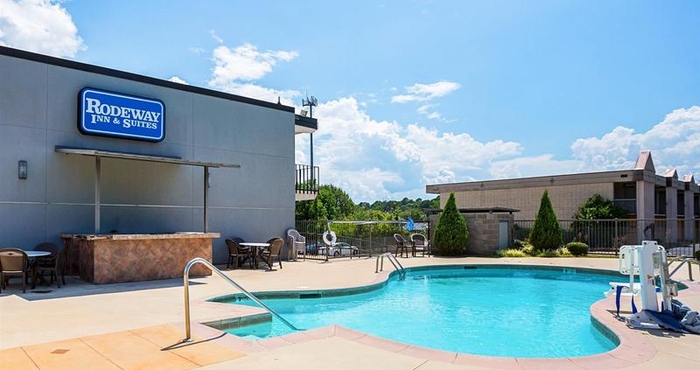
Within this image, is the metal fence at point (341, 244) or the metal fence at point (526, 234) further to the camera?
the metal fence at point (526, 234)

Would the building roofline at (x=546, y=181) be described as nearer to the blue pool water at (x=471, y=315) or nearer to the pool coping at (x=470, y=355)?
the blue pool water at (x=471, y=315)

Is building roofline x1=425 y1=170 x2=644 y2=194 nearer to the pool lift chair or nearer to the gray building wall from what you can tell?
the gray building wall

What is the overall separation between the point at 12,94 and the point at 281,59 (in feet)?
25.1

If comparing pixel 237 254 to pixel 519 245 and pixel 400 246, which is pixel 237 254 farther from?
pixel 519 245

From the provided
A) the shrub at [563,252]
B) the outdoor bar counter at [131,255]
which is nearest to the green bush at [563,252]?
the shrub at [563,252]

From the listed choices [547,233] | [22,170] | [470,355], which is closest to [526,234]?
[547,233]

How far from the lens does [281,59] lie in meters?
15.5

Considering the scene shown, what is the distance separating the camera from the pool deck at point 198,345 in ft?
14.5

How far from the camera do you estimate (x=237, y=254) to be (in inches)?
490

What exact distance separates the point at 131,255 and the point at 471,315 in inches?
277

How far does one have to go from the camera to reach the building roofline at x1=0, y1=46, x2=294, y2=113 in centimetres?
1015

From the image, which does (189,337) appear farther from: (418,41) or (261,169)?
(418,41)

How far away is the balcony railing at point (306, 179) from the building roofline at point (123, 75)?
8.30 ft

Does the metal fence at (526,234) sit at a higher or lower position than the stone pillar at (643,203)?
lower
